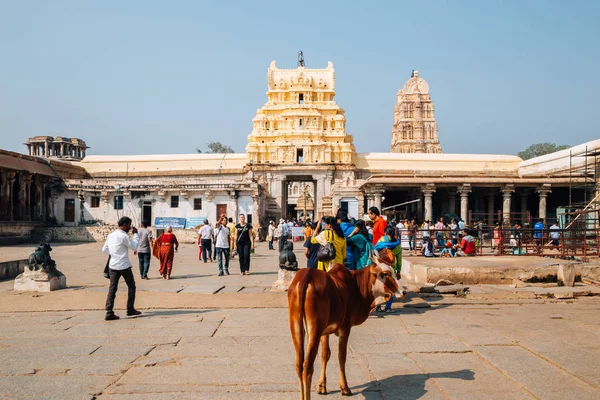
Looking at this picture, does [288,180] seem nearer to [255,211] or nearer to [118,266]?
[255,211]

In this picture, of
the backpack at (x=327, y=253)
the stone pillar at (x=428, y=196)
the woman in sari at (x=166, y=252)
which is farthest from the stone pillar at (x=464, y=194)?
the backpack at (x=327, y=253)

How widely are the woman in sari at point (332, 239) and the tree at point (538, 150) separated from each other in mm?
80368

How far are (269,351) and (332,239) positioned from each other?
191 centimetres

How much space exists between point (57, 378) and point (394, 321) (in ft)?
14.6

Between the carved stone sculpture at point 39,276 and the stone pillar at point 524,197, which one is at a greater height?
the stone pillar at point 524,197

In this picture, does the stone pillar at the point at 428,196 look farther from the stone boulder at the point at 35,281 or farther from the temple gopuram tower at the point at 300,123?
the stone boulder at the point at 35,281

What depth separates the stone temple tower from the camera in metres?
61.4

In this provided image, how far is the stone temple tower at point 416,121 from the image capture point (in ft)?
201

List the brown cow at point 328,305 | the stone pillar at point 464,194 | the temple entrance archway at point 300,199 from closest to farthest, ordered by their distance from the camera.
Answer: the brown cow at point 328,305 → the stone pillar at point 464,194 → the temple entrance archway at point 300,199

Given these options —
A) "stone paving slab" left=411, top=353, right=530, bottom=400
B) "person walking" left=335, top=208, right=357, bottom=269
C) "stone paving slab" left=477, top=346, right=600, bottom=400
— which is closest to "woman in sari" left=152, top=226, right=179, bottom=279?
"person walking" left=335, top=208, right=357, bottom=269

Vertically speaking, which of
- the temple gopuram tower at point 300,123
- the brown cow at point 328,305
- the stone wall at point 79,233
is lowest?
the stone wall at point 79,233

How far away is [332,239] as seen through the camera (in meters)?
6.93

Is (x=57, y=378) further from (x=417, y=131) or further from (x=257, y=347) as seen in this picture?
(x=417, y=131)

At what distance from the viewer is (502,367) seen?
4957 mm
